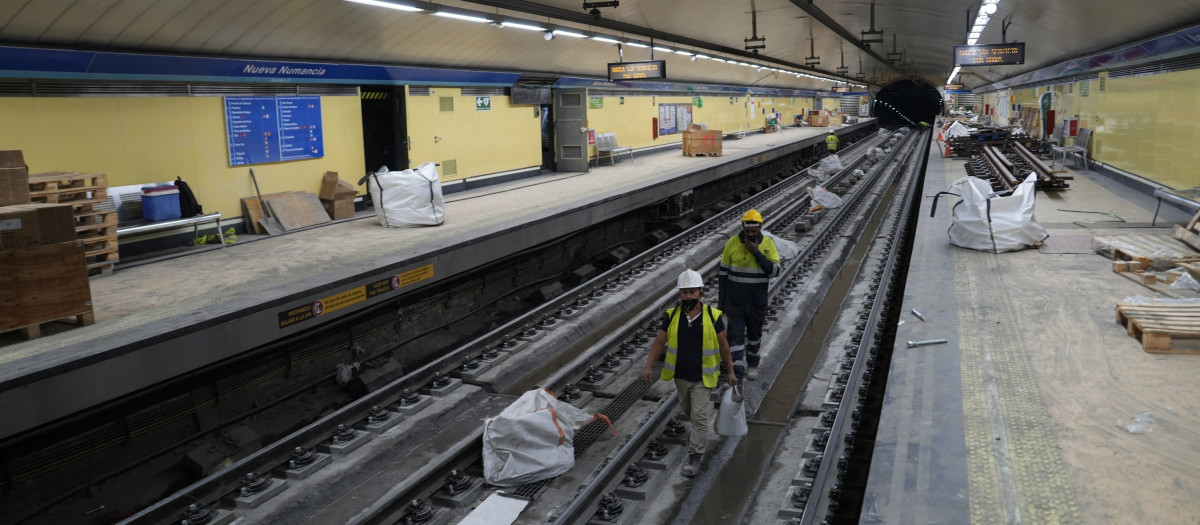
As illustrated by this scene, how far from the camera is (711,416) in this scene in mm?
7070

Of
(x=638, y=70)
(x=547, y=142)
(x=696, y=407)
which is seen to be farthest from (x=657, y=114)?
(x=696, y=407)

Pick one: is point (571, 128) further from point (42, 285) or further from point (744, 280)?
point (42, 285)

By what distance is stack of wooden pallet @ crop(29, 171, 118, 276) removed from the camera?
7.60 metres

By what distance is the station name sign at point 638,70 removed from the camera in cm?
1648

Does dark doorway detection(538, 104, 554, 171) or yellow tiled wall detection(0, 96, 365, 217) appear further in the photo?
dark doorway detection(538, 104, 554, 171)

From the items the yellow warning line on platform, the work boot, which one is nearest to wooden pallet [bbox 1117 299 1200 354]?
the yellow warning line on platform

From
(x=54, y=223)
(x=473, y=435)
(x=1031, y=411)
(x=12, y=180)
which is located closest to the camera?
(x=1031, y=411)

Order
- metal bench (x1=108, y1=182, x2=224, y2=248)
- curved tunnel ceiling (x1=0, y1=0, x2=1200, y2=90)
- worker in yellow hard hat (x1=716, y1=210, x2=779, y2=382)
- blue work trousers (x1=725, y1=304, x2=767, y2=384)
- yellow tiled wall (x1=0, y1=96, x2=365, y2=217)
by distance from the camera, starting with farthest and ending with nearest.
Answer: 1. metal bench (x1=108, y1=182, x2=224, y2=248)
2. curved tunnel ceiling (x1=0, y1=0, x2=1200, y2=90)
3. yellow tiled wall (x1=0, y1=96, x2=365, y2=217)
4. blue work trousers (x1=725, y1=304, x2=767, y2=384)
5. worker in yellow hard hat (x1=716, y1=210, x2=779, y2=382)

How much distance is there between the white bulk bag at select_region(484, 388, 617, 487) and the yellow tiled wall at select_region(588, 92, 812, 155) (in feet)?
53.7

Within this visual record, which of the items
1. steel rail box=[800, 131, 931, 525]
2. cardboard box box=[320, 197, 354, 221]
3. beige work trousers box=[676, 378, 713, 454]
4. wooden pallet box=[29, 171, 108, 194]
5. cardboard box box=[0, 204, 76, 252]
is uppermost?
wooden pallet box=[29, 171, 108, 194]

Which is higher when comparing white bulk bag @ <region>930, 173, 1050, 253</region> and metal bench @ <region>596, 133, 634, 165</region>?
metal bench @ <region>596, 133, 634, 165</region>

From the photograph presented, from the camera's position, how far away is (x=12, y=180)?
6957 mm

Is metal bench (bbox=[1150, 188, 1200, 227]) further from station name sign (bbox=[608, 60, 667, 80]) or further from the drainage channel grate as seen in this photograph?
station name sign (bbox=[608, 60, 667, 80])

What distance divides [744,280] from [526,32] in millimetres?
9606
